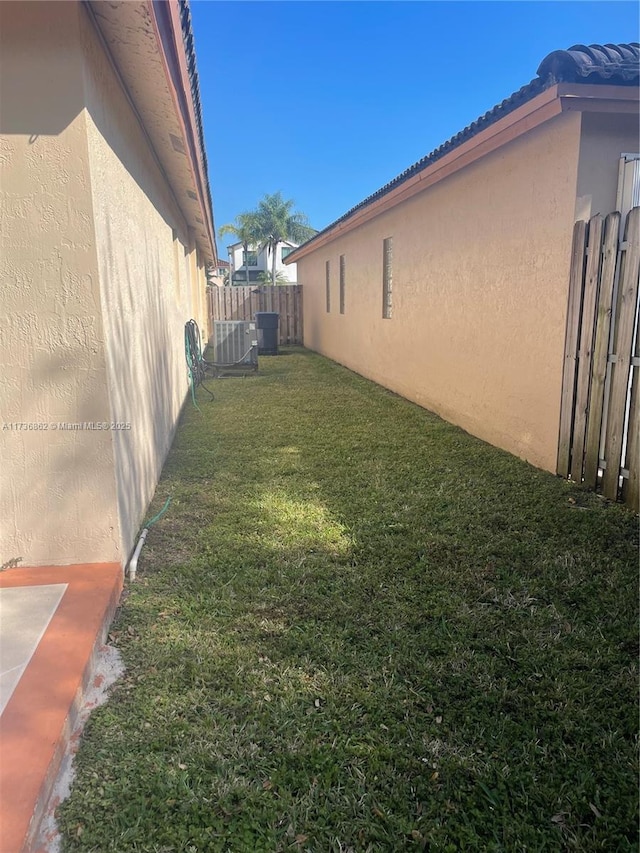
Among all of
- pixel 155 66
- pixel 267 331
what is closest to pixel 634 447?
pixel 155 66

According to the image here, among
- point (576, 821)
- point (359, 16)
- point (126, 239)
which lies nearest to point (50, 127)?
point (126, 239)

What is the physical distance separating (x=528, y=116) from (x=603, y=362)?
6.72 feet

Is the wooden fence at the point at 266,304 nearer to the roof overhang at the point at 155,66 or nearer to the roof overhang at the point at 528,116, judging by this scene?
the roof overhang at the point at 528,116

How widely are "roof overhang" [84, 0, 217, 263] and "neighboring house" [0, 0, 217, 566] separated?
0.04ft

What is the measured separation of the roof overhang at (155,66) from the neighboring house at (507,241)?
257cm

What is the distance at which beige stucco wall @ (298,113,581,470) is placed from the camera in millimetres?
4773

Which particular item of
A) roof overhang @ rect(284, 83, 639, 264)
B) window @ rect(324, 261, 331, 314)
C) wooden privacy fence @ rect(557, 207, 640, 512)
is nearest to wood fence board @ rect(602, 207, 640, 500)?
wooden privacy fence @ rect(557, 207, 640, 512)

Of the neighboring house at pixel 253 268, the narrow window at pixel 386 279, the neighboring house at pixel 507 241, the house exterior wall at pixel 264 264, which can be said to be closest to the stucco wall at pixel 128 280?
the neighboring house at pixel 507 241

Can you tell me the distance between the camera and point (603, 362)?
13.8 ft

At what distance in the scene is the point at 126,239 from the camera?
357 cm

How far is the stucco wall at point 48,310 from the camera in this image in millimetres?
2541

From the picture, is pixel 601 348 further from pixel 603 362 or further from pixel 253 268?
pixel 253 268

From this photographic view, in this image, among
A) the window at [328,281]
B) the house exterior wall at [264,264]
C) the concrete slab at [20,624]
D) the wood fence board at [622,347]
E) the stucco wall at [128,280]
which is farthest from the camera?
the house exterior wall at [264,264]

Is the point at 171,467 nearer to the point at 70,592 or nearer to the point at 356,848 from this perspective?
the point at 70,592
